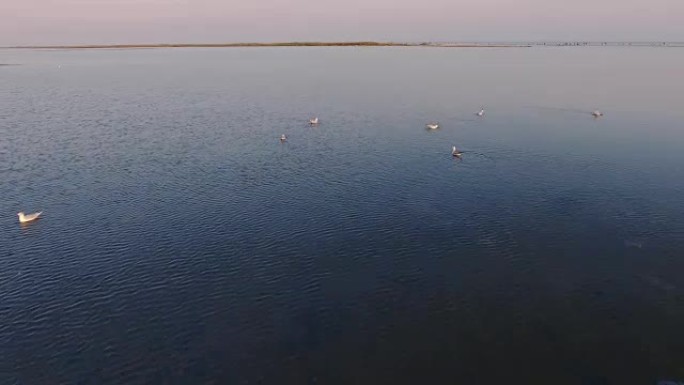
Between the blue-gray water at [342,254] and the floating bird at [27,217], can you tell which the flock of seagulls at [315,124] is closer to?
the floating bird at [27,217]

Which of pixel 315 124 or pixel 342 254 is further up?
pixel 315 124

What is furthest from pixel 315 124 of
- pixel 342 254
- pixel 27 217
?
pixel 27 217

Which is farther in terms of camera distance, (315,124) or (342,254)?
(315,124)

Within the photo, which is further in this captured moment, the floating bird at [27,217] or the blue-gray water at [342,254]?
the floating bird at [27,217]

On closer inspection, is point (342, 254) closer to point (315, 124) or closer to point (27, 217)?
point (27, 217)

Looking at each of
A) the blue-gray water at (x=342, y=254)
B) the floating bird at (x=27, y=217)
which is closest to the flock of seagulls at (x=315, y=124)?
the floating bird at (x=27, y=217)

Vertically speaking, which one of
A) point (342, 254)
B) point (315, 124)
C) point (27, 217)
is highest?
point (315, 124)

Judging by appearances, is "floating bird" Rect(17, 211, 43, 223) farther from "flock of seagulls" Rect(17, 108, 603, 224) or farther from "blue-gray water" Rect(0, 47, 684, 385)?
"blue-gray water" Rect(0, 47, 684, 385)

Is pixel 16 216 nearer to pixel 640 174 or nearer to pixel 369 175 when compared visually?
pixel 369 175

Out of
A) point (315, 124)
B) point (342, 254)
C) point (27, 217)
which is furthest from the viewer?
point (315, 124)

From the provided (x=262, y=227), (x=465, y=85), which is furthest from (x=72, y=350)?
(x=465, y=85)
